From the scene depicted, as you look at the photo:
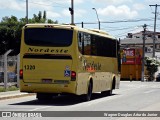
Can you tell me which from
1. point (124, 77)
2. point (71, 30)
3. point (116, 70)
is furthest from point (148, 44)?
point (71, 30)

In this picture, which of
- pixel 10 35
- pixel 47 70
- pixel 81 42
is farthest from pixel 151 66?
pixel 47 70

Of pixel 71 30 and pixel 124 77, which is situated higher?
pixel 71 30

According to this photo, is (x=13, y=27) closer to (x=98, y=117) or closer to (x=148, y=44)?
(x=98, y=117)

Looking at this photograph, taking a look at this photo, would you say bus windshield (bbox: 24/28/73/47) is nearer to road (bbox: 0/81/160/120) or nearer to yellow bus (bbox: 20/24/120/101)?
yellow bus (bbox: 20/24/120/101)

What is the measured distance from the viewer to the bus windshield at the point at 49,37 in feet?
68.7

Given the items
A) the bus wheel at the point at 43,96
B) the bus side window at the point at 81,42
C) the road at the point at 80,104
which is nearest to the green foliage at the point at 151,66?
the road at the point at 80,104

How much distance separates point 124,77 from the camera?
7412cm

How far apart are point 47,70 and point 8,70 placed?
1016 cm

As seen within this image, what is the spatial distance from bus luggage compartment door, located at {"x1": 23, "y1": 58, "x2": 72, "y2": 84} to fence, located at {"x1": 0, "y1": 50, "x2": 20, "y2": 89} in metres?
8.55

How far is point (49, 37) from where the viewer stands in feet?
69.1

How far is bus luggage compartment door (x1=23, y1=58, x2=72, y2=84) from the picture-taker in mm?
20812

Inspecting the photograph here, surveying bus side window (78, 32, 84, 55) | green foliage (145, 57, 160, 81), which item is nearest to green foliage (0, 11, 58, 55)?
green foliage (145, 57, 160, 81)

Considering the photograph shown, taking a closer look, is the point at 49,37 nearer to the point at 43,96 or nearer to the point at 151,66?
the point at 43,96

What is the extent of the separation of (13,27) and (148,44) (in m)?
73.5
